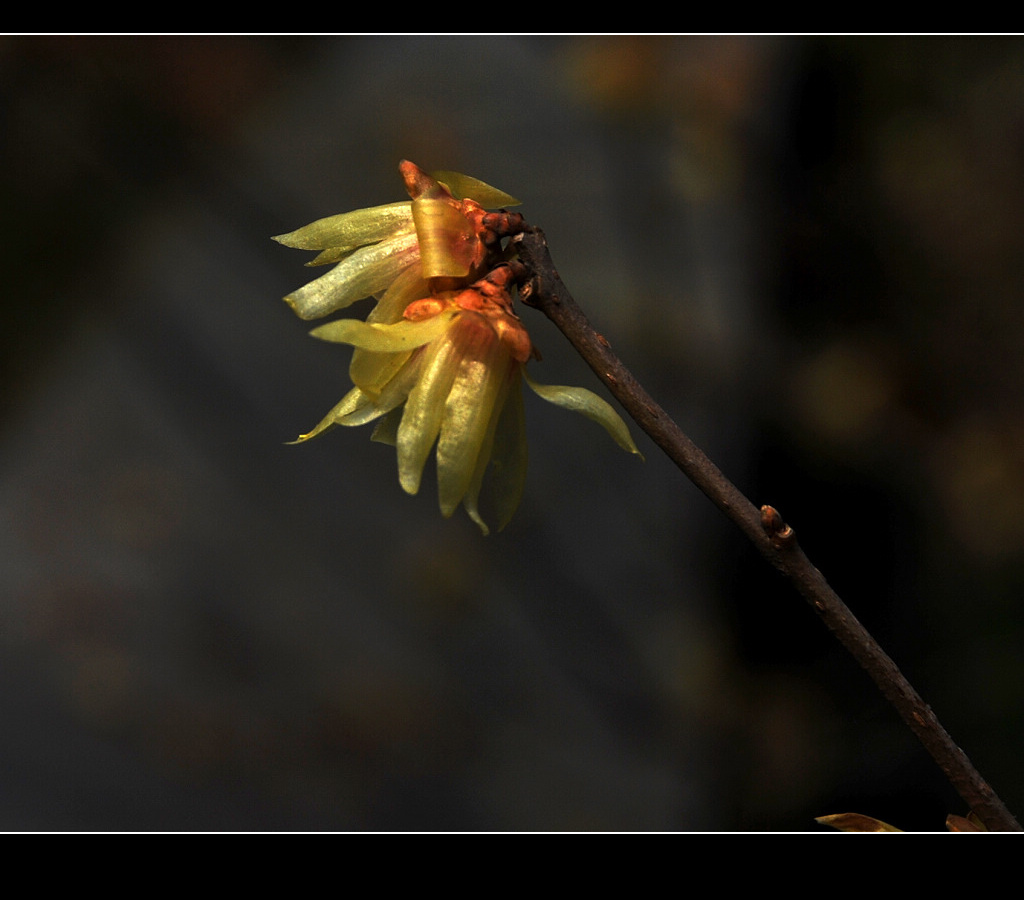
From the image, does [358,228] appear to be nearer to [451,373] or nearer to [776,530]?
[451,373]

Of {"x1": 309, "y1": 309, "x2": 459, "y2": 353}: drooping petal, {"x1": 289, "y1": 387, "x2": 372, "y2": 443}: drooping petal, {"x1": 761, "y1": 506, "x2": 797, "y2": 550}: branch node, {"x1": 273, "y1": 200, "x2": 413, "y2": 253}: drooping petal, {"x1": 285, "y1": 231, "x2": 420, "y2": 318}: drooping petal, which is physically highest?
{"x1": 273, "y1": 200, "x2": 413, "y2": 253}: drooping petal

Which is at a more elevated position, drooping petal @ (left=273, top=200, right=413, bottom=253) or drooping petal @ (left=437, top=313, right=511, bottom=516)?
drooping petal @ (left=273, top=200, right=413, bottom=253)

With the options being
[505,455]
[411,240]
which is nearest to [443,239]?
[411,240]

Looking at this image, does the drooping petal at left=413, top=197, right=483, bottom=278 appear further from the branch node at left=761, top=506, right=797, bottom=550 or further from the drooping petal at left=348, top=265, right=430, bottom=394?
the branch node at left=761, top=506, right=797, bottom=550

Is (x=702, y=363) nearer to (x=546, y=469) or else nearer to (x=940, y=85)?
(x=546, y=469)

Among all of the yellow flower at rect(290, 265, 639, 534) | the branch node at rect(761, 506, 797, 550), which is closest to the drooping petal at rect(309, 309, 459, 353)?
the yellow flower at rect(290, 265, 639, 534)

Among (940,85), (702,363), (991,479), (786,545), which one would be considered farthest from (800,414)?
(786,545)
